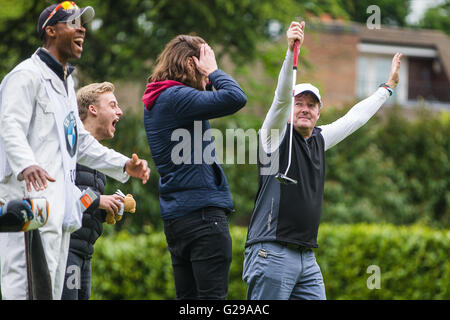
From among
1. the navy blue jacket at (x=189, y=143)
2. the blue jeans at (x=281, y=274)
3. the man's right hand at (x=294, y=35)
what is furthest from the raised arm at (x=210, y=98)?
the blue jeans at (x=281, y=274)

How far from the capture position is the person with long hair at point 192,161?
4.23 m

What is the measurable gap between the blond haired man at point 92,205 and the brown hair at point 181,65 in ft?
1.91

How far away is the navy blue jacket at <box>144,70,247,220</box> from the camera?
13.8ft

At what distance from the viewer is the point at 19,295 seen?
11.7 feet

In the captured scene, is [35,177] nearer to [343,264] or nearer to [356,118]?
[356,118]

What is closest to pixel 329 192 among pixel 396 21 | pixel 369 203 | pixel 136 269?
pixel 369 203

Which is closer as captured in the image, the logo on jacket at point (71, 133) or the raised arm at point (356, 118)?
the logo on jacket at point (71, 133)

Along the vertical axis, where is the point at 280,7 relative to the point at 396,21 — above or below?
below

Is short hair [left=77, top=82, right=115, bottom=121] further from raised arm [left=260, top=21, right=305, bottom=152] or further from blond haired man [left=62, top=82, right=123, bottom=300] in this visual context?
raised arm [left=260, top=21, right=305, bottom=152]

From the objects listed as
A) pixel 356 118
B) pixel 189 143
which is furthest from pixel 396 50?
pixel 189 143

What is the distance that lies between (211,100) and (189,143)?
323 mm

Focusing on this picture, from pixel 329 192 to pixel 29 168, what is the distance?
515 inches

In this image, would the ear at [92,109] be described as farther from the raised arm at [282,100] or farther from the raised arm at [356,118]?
the raised arm at [356,118]

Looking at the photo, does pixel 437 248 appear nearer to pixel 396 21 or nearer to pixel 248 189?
pixel 248 189
